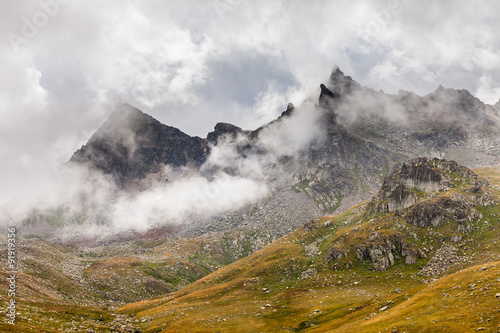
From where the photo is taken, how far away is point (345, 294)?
121 m

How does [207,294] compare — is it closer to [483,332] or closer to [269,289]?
[269,289]

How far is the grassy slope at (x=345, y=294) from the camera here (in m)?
64.4

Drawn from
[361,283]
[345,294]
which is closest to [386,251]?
[361,283]

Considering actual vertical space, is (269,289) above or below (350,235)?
below

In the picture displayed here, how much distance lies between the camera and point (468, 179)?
174 meters

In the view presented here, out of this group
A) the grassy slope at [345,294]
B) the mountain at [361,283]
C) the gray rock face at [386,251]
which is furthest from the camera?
the gray rock face at [386,251]

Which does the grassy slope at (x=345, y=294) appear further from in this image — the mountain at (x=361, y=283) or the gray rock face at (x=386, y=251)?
the gray rock face at (x=386, y=251)

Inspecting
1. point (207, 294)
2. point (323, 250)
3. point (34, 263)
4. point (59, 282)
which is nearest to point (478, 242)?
point (323, 250)

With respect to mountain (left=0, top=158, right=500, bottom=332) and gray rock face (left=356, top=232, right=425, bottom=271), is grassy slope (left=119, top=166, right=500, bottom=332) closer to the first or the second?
mountain (left=0, top=158, right=500, bottom=332)

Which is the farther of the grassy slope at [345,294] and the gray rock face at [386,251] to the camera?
the gray rock face at [386,251]

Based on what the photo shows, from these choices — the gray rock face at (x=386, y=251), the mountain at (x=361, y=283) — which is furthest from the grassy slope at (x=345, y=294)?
the gray rock face at (x=386, y=251)

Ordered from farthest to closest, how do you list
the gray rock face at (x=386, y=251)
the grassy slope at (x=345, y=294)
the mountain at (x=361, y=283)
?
the gray rock face at (x=386, y=251)
the mountain at (x=361, y=283)
the grassy slope at (x=345, y=294)

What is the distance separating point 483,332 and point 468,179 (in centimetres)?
15431

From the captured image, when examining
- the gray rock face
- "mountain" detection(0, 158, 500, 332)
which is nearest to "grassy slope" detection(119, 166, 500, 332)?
"mountain" detection(0, 158, 500, 332)
